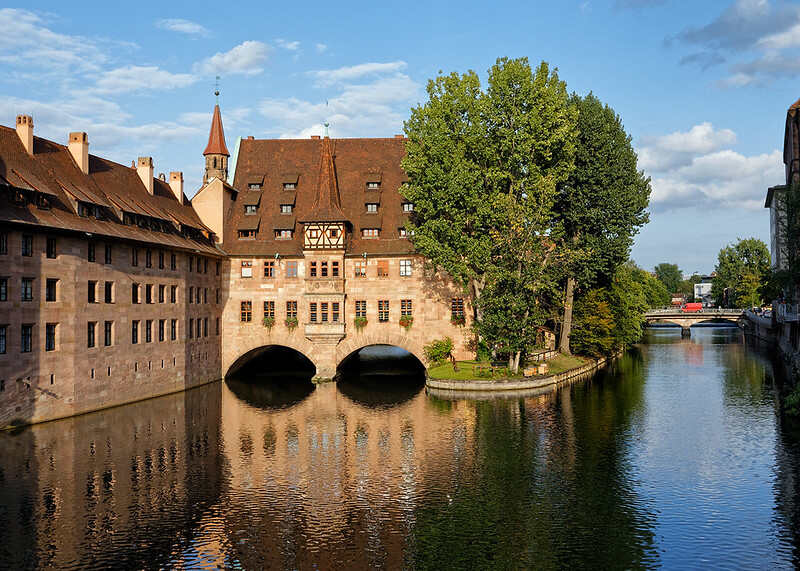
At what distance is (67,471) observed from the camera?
31.6 metres

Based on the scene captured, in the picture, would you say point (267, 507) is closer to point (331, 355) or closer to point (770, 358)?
point (331, 355)

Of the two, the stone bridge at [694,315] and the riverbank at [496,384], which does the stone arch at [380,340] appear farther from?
the stone bridge at [694,315]

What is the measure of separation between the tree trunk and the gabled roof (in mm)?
37558

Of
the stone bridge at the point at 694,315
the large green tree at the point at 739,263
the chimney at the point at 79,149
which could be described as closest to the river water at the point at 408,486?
the chimney at the point at 79,149

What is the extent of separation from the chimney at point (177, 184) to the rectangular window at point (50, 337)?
2472cm

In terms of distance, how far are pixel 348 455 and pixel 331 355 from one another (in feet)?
102

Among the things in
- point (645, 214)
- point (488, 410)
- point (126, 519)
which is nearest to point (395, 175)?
point (645, 214)

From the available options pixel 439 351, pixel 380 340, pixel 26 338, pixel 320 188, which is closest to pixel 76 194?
pixel 26 338

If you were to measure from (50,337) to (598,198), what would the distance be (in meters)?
48.1

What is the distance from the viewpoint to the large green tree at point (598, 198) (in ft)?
220

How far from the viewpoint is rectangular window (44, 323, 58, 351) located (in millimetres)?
43312

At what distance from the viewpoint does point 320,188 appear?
222 ft

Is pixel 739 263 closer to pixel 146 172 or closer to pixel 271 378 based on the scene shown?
pixel 271 378

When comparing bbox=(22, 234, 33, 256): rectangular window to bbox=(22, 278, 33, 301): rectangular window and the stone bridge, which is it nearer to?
bbox=(22, 278, 33, 301): rectangular window
